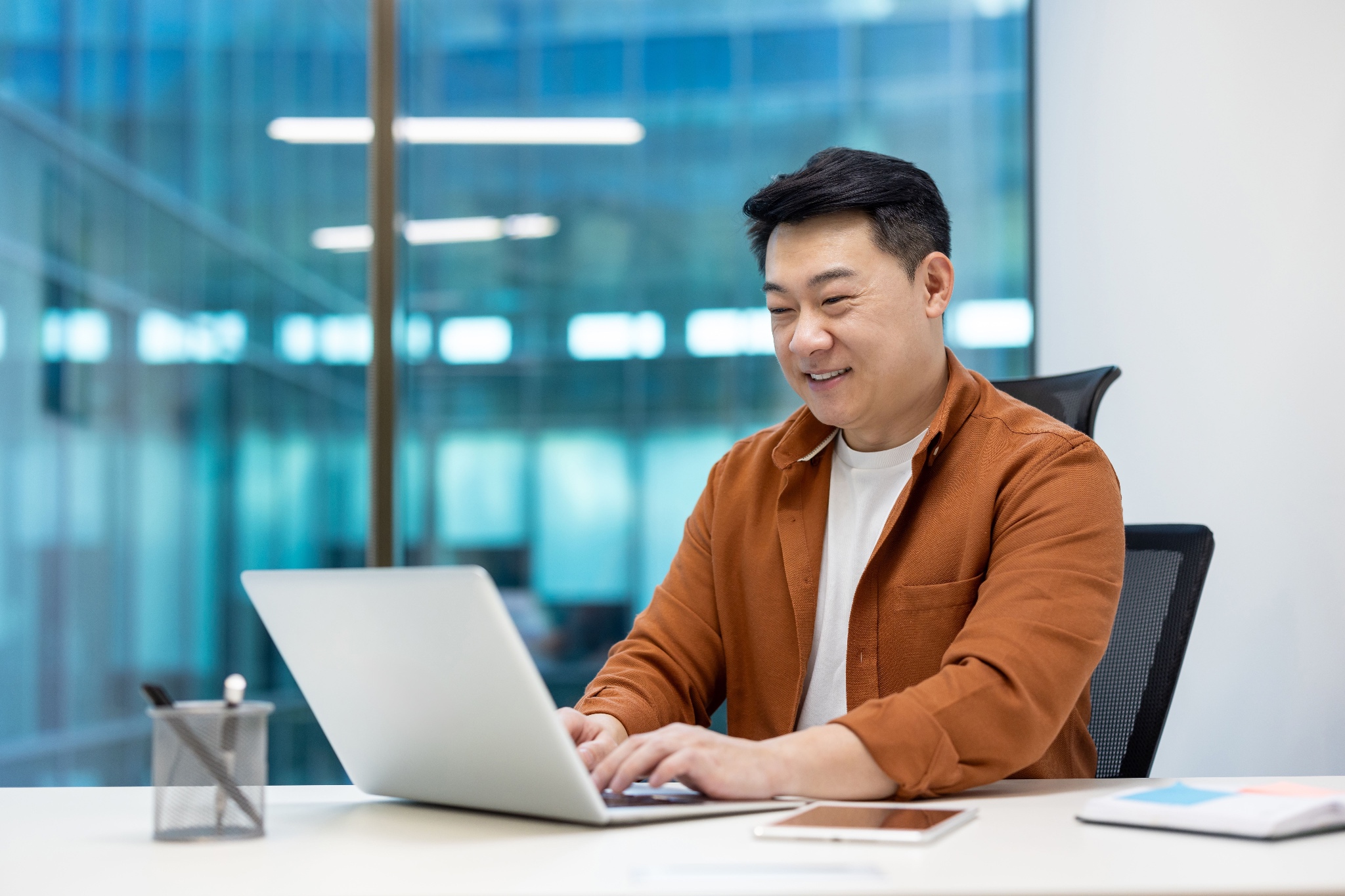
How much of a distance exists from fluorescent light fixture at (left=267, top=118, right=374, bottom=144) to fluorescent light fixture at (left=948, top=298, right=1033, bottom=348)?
1.71 meters

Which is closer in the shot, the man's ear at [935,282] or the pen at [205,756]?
the pen at [205,756]

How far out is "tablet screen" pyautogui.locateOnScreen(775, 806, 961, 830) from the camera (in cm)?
94

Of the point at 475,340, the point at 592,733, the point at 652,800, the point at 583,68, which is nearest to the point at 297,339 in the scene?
the point at 475,340

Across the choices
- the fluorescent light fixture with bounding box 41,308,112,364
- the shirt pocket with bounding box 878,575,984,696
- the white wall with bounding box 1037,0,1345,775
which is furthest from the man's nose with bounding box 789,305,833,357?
the fluorescent light fixture with bounding box 41,308,112,364

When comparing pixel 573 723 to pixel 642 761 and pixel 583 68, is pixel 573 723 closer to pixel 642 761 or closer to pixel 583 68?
pixel 642 761

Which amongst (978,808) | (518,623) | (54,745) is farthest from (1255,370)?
(54,745)

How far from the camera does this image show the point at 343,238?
3357 millimetres

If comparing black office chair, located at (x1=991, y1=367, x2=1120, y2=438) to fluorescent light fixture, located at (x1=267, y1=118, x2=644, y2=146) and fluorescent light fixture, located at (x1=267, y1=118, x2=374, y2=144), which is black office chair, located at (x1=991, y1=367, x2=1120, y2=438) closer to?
fluorescent light fixture, located at (x1=267, y1=118, x2=644, y2=146)

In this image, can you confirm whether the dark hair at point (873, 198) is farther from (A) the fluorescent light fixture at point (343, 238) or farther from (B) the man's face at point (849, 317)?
(A) the fluorescent light fixture at point (343, 238)

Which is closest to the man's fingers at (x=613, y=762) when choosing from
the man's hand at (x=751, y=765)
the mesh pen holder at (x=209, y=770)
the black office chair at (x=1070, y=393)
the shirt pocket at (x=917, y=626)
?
the man's hand at (x=751, y=765)

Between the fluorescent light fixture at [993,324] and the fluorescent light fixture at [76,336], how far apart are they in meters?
2.30

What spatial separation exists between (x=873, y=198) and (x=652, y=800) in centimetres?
87

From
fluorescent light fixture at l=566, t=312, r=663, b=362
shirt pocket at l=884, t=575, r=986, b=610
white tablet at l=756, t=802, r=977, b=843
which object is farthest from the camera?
fluorescent light fixture at l=566, t=312, r=663, b=362

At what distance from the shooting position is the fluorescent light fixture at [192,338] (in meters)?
3.30
